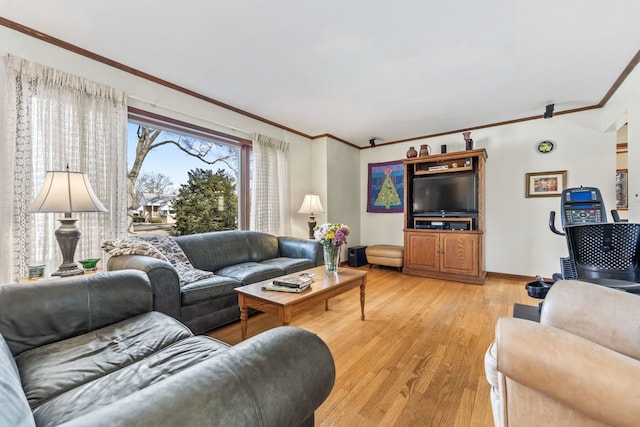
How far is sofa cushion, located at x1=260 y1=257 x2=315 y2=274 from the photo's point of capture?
116 inches

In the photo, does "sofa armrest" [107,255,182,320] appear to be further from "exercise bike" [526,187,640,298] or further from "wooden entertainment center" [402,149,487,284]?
"wooden entertainment center" [402,149,487,284]

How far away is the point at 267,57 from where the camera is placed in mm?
2371

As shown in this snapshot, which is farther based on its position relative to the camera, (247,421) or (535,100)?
(535,100)

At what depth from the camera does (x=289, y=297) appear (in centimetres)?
186

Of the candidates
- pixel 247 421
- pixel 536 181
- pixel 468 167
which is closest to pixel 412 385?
pixel 247 421

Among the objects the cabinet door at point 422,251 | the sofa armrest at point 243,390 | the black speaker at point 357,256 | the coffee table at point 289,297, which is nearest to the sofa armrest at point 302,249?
the coffee table at point 289,297

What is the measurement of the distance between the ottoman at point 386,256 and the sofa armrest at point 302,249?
1626 mm

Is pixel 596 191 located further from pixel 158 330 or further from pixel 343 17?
pixel 158 330

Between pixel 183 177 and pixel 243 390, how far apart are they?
3130 millimetres

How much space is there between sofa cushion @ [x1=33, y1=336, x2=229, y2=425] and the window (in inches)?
85.7

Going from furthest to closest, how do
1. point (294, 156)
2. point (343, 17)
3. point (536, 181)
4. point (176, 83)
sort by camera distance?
point (294, 156), point (536, 181), point (176, 83), point (343, 17)

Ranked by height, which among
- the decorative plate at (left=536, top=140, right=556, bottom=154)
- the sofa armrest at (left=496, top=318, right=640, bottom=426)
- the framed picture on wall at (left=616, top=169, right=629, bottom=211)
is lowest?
the sofa armrest at (left=496, top=318, right=640, bottom=426)

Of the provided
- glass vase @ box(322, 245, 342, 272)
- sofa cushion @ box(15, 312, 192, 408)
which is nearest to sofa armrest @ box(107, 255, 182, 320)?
sofa cushion @ box(15, 312, 192, 408)

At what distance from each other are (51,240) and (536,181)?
18.0 feet
